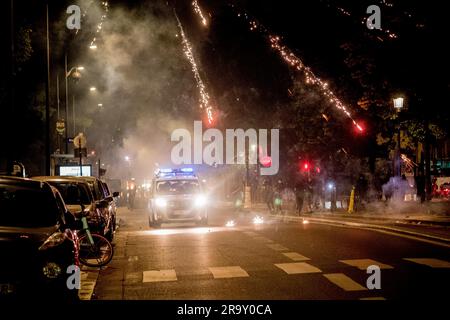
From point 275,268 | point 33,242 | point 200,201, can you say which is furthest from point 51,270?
point 200,201

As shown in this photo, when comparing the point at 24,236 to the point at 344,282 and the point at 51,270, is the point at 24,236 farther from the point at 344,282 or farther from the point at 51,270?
the point at 344,282

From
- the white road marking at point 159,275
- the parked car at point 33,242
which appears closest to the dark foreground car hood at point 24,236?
the parked car at point 33,242

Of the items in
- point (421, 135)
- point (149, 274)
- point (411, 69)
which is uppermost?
point (411, 69)

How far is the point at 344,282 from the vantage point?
10.5 m

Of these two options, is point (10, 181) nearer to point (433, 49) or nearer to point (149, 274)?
point (149, 274)

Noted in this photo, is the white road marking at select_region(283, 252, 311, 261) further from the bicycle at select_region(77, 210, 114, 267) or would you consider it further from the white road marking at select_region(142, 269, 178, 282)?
the bicycle at select_region(77, 210, 114, 267)

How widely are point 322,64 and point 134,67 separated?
2760cm

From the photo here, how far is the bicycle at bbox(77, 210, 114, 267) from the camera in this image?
1352cm

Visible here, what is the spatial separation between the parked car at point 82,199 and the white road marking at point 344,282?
580 cm

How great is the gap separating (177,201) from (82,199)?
26.0 ft

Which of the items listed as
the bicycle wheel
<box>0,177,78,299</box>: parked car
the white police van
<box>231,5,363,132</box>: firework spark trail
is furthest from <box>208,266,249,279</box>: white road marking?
<box>231,5,363,132</box>: firework spark trail

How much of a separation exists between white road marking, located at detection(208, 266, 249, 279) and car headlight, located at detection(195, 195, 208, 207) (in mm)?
11403

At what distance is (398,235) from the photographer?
58.5ft
